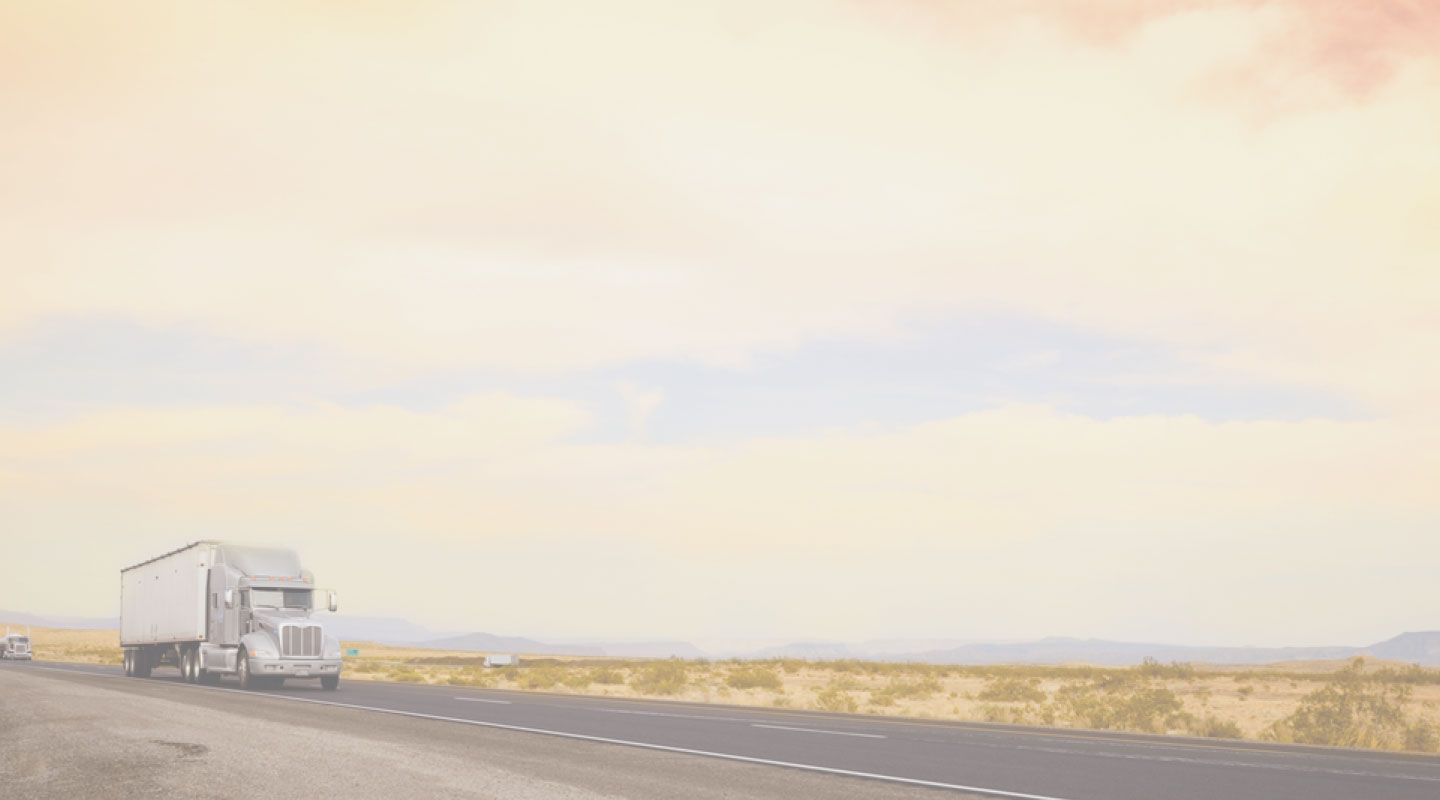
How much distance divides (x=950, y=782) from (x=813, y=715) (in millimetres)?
13164

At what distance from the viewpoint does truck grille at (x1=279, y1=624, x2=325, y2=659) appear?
32.7 metres

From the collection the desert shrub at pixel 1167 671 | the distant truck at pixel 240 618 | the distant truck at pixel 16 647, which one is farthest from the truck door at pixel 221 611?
the distant truck at pixel 16 647

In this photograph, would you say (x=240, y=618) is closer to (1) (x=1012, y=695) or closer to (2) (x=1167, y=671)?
(1) (x=1012, y=695)

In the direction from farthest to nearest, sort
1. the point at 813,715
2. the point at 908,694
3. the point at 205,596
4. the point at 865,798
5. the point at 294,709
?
the point at 908,694 → the point at 205,596 → the point at 813,715 → the point at 294,709 → the point at 865,798

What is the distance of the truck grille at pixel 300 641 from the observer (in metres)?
32.7

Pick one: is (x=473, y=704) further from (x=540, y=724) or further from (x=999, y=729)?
(x=999, y=729)

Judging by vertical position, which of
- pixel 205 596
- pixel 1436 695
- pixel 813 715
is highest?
pixel 205 596

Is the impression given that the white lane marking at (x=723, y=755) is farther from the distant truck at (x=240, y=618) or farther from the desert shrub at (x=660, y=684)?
the desert shrub at (x=660, y=684)

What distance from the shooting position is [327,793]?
36.1 ft

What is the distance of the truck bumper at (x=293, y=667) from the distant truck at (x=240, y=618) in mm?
29

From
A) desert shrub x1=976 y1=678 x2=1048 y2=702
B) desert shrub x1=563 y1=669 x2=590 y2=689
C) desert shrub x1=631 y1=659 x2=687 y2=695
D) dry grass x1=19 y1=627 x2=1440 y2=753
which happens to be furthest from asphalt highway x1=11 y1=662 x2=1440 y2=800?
desert shrub x1=563 y1=669 x2=590 y2=689

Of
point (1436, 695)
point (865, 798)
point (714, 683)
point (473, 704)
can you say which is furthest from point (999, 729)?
point (1436, 695)

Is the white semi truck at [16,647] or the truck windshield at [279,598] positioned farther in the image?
the white semi truck at [16,647]

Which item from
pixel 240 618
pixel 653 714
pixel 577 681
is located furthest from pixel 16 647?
pixel 653 714
